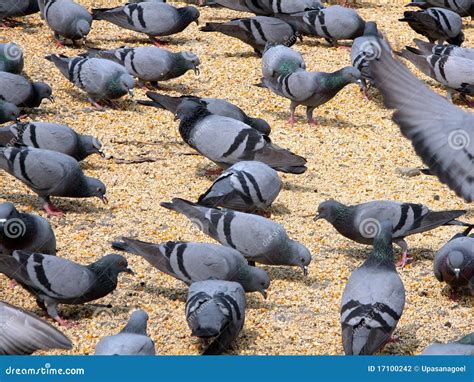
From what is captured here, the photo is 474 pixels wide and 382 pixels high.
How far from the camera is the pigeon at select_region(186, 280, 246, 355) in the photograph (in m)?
6.27

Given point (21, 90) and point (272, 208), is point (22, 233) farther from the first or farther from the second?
point (21, 90)

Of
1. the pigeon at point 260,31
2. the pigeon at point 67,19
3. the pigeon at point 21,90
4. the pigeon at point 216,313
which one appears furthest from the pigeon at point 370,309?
the pigeon at point 67,19

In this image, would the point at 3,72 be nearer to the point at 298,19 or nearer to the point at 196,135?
the point at 196,135

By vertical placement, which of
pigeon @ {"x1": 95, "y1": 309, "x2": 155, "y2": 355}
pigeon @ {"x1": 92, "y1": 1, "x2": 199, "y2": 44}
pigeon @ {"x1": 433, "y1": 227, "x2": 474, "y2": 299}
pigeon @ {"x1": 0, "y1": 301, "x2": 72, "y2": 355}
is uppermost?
pigeon @ {"x1": 0, "y1": 301, "x2": 72, "y2": 355}

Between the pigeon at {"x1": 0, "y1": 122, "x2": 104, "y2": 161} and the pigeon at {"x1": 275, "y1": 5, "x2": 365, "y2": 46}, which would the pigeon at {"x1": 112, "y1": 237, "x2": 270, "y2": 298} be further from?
the pigeon at {"x1": 275, "y1": 5, "x2": 365, "y2": 46}

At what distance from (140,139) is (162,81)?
1.88m

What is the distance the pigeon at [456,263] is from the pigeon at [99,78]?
429cm

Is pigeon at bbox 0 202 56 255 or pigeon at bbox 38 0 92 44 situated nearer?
pigeon at bbox 0 202 56 255

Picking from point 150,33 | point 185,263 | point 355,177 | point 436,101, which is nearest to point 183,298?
point 185,263

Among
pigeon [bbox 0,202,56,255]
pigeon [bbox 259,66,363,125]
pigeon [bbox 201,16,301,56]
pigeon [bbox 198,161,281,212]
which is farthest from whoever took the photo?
pigeon [bbox 201,16,301,56]

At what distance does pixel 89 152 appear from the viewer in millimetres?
9352

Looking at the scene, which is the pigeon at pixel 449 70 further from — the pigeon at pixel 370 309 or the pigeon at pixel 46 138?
the pigeon at pixel 370 309

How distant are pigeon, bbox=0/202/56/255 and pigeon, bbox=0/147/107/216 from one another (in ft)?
→ 2.96

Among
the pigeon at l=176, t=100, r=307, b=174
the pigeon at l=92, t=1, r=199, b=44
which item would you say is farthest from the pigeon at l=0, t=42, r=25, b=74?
the pigeon at l=176, t=100, r=307, b=174
